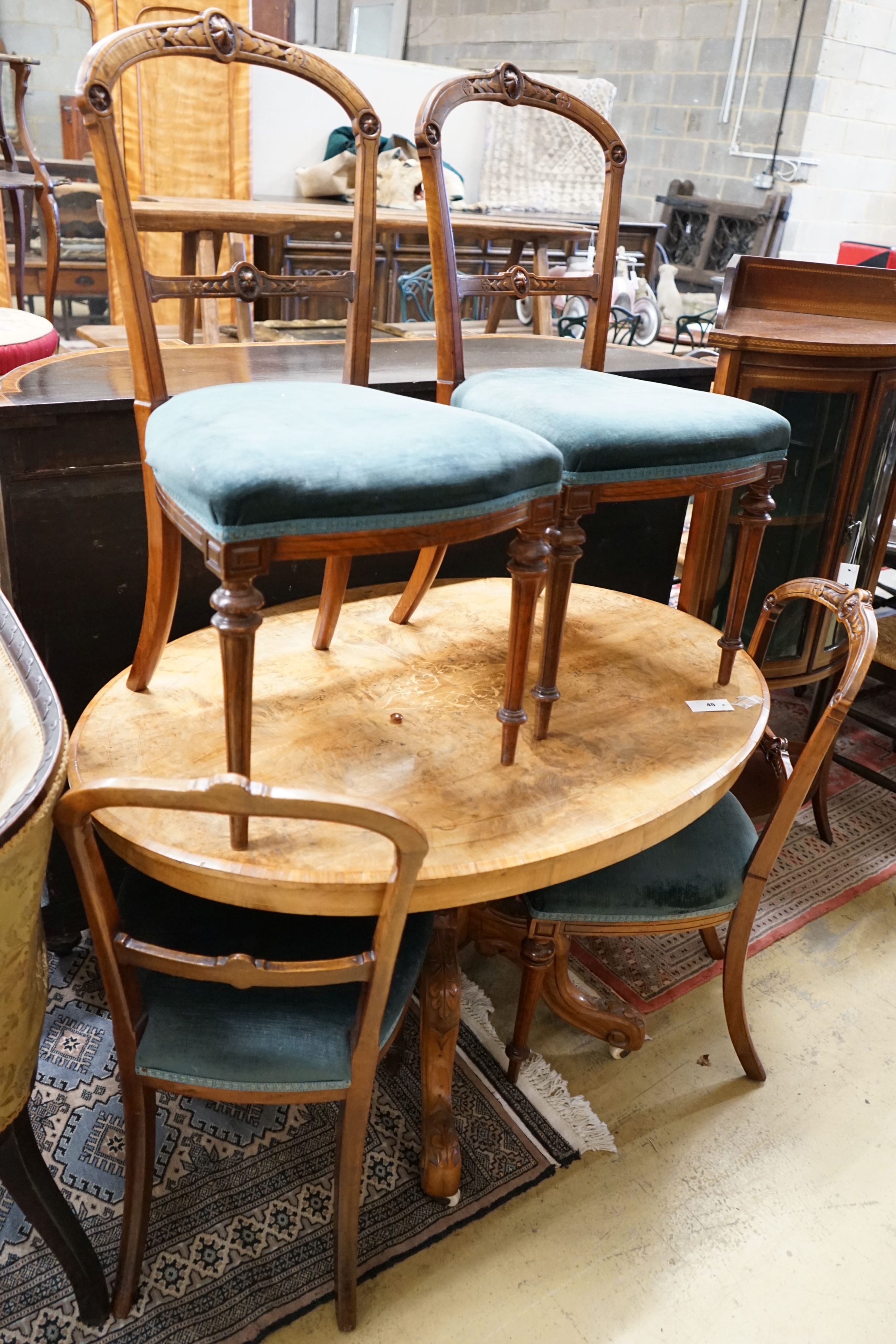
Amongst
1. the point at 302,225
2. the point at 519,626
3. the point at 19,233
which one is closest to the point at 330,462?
the point at 519,626

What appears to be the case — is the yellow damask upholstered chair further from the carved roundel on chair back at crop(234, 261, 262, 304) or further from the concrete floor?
the carved roundel on chair back at crop(234, 261, 262, 304)

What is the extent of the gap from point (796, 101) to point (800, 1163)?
21.0 ft

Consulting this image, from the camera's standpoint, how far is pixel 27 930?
3.28 feet

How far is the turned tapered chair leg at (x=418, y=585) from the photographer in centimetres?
174

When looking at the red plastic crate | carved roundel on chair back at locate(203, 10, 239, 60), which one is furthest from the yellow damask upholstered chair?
the red plastic crate

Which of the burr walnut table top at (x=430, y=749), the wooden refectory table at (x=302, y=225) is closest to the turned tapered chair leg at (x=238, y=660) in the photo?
the burr walnut table top at (x=430, y=749)

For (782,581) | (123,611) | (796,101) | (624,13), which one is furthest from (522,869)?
(624,13)

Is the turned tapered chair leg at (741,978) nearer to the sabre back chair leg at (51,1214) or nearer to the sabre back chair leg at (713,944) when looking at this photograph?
the sabre back chair leg at (713,944)

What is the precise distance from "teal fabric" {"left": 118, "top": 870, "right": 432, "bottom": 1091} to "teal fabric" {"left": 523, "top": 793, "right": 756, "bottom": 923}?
10.6 inches

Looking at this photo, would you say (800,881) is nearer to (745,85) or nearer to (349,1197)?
(349,1197)

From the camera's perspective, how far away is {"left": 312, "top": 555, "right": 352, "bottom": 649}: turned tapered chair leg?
1631 mm

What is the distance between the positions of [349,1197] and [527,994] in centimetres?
46

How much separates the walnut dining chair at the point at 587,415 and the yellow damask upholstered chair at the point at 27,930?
0.71 metres

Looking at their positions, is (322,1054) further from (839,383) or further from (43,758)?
(839,383)
